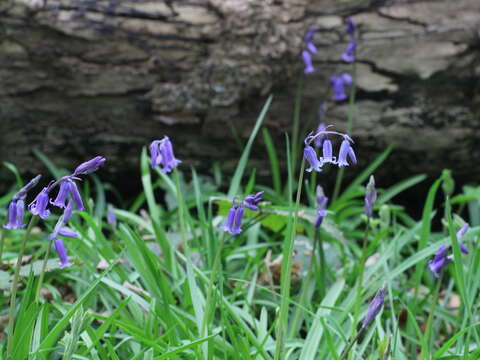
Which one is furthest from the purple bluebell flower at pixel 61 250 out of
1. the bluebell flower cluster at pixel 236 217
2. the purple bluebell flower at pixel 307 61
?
the purple bluebell flower at pixel 307 61

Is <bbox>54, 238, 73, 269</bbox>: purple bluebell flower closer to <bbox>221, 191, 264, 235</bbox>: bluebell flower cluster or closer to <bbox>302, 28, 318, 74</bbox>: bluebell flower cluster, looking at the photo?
<bbox>221, 191, 264, 235</bbox>: bluebell flower cluster

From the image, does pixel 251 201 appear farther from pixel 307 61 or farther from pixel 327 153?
pixel 307 61

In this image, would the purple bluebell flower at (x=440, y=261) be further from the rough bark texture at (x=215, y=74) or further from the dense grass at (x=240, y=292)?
the rough bark texture at (x=215, y=74)

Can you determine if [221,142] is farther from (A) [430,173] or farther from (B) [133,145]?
(A) [430,173]

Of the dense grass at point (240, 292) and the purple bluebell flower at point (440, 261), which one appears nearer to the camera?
the dense grass at point (240, 292)

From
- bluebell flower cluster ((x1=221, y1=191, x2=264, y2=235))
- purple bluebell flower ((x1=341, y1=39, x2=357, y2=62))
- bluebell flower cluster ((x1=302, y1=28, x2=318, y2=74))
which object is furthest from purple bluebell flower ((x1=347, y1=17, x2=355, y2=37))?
bluebell flower cluster ((x1=221, y1=191, x2=264, y2=235))
